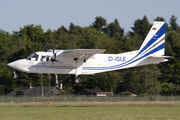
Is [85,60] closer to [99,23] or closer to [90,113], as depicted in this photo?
[90,113]

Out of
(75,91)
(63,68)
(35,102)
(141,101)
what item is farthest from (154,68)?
(63,68)

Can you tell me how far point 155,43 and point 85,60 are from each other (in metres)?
7.75

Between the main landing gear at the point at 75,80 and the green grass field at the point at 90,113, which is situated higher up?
the main landing gear at the point at 75,80

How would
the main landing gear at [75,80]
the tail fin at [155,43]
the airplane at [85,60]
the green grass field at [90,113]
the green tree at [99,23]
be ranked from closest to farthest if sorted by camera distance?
the green grass field at [90,113], the airplane at [85,60], the main landing gear at [75,80], the tail fin at [155,43], the green tree at [99,23]

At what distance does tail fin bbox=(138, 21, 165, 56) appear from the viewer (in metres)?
32.5

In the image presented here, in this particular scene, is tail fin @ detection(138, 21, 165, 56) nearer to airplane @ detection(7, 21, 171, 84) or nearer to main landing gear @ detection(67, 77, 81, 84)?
airplane @ detection(7, 21, 171, 84)

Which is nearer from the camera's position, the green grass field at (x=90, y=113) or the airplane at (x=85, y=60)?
the green grass field at (x=90, y=113)

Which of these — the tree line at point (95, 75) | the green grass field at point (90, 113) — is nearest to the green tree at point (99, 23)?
the tree line at point (95, 75)

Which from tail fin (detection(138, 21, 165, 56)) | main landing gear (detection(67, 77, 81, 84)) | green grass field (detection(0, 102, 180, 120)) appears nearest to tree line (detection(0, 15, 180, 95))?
green grass field (detection(0, 102, 180, 120))

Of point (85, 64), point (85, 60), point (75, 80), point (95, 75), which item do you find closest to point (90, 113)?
point (75, 80)

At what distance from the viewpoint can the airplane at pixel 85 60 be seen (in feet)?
97.0

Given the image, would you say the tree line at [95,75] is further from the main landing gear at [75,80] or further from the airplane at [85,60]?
the main landing gear at [75,80]

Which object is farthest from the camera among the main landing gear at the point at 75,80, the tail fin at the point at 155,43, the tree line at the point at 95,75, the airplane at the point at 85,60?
the tree line at the point at 95,75

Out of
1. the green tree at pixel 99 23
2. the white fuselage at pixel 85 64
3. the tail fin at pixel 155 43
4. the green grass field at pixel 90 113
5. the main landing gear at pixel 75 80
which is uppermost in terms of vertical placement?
the green tree at pixel 99 23
